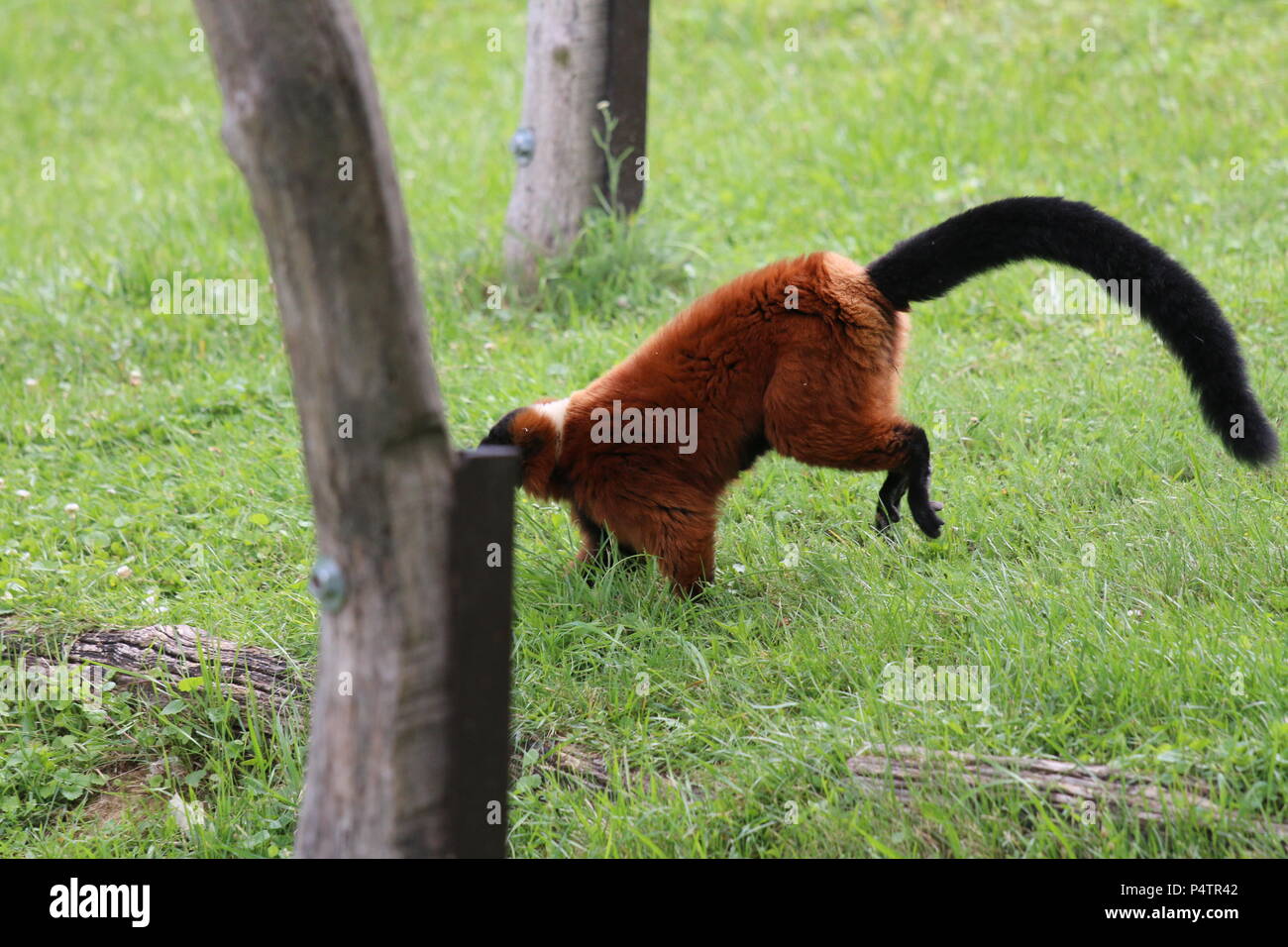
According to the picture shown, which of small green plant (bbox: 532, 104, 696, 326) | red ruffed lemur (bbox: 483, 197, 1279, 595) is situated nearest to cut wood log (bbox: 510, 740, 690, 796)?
red ruffed lemur (bbox: 483, 197, 1279, 595)

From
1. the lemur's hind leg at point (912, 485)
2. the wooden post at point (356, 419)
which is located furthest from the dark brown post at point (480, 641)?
the lemur's hind leg at point (912, 485)

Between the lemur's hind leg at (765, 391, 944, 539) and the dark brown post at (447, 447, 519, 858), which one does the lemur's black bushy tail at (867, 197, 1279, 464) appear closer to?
the lemur's hind leg at (765, 391, 944, 539)

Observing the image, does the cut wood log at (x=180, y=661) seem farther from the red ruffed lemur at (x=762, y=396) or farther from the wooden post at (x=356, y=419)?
the wooden post at (x=356, y=419)

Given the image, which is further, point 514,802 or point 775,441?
point 775,441

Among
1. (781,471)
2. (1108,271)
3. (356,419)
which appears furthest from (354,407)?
(781,471)

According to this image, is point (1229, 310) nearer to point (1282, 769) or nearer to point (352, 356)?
point (1282, 769)

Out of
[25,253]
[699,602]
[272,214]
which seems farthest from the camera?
[25,253]

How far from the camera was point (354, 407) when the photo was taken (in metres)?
2.43

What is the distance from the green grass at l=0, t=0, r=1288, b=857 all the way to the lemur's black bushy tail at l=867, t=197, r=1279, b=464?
51 centimetres

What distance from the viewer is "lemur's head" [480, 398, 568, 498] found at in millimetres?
4109

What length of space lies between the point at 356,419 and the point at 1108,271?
2.64m
